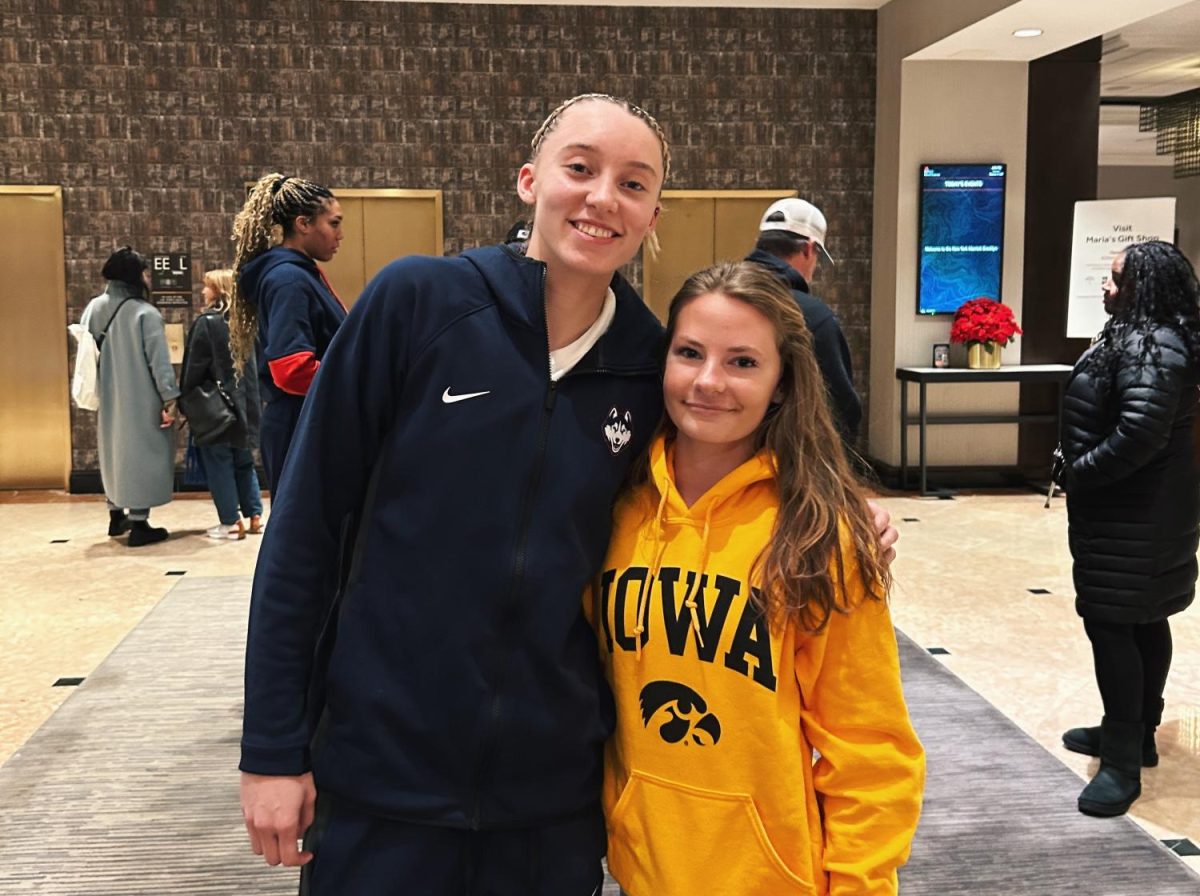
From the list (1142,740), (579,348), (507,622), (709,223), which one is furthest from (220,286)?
(507,622)

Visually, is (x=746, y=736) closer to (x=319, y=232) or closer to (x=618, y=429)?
(x=618, y=429)

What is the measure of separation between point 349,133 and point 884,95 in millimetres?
4123

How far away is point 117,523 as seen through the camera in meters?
6.77

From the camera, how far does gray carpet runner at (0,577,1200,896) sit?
2682mm

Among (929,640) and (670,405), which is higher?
(670,405)

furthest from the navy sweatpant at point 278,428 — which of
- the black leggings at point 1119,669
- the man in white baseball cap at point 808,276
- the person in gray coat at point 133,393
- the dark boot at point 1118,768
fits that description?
the person in gray coat at point 133,393

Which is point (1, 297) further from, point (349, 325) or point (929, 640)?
point (349, 325)

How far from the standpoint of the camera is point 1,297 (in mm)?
8102

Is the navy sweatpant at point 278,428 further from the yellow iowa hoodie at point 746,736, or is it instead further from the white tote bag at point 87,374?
the white tote bag at point 87,374

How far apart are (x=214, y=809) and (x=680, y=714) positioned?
7.22ft

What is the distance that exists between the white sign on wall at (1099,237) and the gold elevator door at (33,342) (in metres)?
7.63

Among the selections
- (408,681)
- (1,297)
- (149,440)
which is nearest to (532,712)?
(408,681)

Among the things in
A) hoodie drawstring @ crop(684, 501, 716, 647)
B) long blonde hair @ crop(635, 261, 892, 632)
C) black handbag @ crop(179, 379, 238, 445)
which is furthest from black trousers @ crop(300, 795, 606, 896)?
black handbag @ crop(179, 379, 238, 445)

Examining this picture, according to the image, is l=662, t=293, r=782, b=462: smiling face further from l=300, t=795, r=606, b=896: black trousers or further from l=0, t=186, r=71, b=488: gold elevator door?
l=0, t=186, r=71, b=488: gold elevator door
